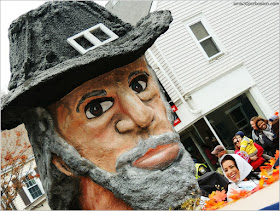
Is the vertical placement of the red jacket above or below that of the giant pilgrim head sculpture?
below

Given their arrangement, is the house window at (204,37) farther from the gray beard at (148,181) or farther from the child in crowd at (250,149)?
the gray beard at (148,181)

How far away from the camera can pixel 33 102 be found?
Result: 211 centimetres

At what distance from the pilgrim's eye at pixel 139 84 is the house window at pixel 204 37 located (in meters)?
6.99

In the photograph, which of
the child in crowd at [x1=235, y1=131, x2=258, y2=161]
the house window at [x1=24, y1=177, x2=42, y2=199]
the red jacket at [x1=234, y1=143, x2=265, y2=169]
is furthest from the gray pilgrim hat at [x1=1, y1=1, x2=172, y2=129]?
the house window at [x1=24, y1=177, x2=42, y2=199]

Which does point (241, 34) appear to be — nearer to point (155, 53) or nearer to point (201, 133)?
point (155, 53)

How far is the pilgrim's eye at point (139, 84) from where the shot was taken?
2.42 meters

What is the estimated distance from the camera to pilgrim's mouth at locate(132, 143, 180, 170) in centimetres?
211

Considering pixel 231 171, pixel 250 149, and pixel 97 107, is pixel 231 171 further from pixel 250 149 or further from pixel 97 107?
pixel 97 107

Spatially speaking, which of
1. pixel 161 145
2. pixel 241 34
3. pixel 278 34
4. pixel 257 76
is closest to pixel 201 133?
pixel 257 76

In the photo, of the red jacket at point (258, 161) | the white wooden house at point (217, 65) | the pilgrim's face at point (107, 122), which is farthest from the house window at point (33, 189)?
the pilgrim's face at point (107, 122)

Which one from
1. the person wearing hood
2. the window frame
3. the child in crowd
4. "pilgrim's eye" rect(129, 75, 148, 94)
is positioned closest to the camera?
"pilgrim's eye" rect(129, 75, 148, 94)

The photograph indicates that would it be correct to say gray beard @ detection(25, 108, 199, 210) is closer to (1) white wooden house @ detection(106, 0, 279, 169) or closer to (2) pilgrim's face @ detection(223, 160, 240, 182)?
(2) pilgrim's face @ detection(223, 160, 240, 182)

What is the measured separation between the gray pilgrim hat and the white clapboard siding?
662 centimetres

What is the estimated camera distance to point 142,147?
84.4 inches
